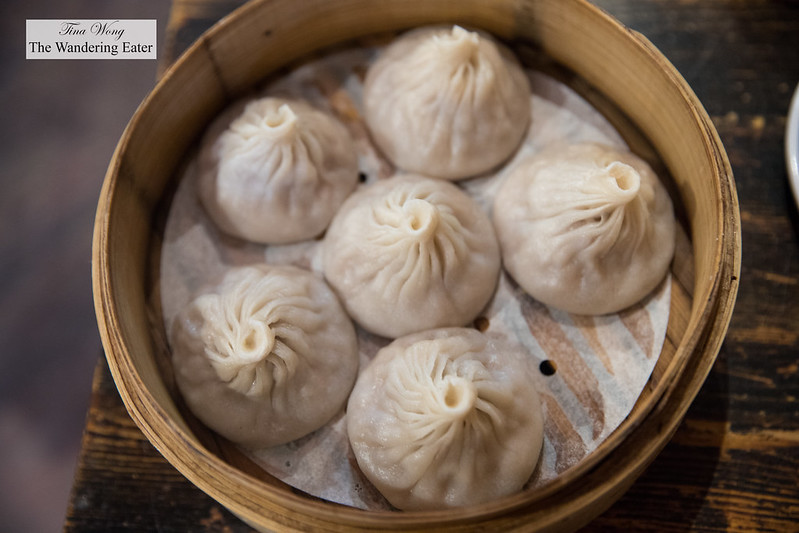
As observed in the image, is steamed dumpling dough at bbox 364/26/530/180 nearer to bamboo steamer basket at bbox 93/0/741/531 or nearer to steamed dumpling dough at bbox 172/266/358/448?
bamboo steamer basket at bbox 93/0/741/531

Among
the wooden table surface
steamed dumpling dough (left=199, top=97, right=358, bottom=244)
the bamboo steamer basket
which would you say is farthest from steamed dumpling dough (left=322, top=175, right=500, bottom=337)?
the wooden table surface

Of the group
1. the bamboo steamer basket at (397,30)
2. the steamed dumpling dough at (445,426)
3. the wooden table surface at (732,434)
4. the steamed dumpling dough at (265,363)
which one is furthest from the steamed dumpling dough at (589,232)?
the steamed dumpling dough at (265,363)

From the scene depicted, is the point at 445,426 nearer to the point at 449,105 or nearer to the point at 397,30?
the point at 449,105

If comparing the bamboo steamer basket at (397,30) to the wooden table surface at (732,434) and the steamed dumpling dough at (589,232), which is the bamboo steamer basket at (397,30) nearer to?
the steamed dumpling dough at (589,232)

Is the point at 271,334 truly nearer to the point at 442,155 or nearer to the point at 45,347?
the point at 442,155

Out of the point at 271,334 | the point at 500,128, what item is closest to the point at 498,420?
the point at 271,334
